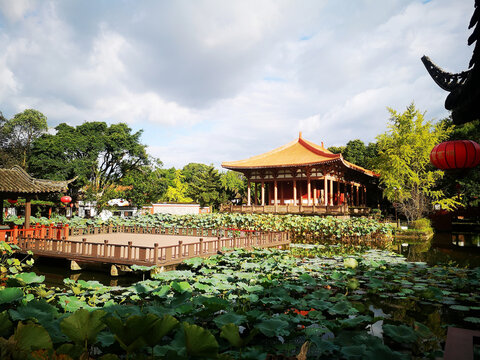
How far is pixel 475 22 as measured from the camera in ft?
7.75

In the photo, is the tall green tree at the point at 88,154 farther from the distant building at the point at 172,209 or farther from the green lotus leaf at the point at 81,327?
the green lotus leaf at the point at 81,327

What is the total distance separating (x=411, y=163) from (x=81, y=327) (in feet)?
67.9

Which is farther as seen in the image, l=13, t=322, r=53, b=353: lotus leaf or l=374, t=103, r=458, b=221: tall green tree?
l=374, t=103, r=458, b=221: tall green tree

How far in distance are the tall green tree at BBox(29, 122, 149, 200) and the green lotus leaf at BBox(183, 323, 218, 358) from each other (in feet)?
77.9

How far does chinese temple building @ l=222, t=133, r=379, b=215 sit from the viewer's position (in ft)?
65.5

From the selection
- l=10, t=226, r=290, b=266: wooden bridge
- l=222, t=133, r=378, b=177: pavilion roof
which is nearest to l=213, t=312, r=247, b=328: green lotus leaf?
l=10, t=226, r=290, b=266: wooden bridge

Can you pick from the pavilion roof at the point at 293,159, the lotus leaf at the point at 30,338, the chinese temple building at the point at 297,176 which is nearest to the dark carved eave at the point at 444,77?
the lotus leaf at the point at 30,338

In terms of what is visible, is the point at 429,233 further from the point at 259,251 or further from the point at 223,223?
the point at 259,251

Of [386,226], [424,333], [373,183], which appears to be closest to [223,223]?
[386,226]

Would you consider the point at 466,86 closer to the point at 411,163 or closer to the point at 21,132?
the point at 411,163

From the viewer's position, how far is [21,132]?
31688 mm

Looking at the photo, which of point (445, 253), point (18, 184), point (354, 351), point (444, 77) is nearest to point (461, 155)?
point (444, 77)

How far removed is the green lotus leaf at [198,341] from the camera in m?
1.49

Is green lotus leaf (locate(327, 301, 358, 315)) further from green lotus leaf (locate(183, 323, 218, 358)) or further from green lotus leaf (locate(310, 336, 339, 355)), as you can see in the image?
green lotus leaf (locate(183, 323, 218, 358))
